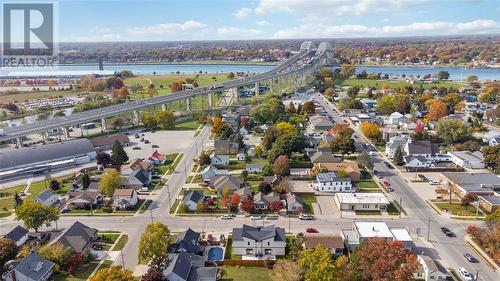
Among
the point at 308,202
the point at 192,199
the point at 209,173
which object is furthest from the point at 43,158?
the point at 308,202

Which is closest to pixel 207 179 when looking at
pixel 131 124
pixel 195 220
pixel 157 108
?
pixel 195 220

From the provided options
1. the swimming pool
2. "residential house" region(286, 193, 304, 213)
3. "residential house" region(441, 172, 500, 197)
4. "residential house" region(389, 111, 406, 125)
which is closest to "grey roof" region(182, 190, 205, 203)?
the swimming pool

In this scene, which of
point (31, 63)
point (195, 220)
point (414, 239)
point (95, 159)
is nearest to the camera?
point (414, 239)

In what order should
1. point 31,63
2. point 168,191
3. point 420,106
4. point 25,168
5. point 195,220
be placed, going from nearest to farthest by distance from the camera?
point 195,220, point 168,191, point 25,168, point 420,106, point 31,63

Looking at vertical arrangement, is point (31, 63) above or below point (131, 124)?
above

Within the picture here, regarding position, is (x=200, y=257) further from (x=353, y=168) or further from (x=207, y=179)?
(x=353, y=168)
